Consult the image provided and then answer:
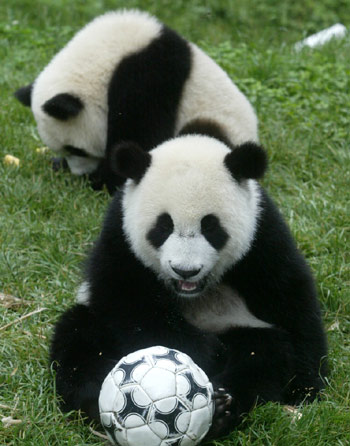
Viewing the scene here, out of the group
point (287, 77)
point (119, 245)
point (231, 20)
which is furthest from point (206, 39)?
point (119, 245)

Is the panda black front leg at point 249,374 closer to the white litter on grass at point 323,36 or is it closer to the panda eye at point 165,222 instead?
the panda eye at point 165,222

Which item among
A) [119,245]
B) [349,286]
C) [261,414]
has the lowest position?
[349,286]

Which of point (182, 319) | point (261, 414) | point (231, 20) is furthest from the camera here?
point (231, 20)

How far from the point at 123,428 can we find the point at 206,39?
7419 mm

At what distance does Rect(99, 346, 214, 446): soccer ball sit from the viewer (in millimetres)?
3529

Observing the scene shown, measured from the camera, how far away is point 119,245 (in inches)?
175

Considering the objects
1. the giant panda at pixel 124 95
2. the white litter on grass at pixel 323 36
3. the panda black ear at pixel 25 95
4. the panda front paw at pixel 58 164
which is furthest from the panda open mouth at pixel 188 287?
the white litter on grass at pixel 323 36

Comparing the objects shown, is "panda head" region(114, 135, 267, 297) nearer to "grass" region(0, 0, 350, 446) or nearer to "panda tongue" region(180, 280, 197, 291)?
"panda tongue" region(180, 280, 197, 291)

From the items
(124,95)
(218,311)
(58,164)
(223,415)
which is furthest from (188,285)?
(58,164)

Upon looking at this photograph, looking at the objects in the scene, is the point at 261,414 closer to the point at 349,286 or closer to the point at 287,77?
the point at 349,286

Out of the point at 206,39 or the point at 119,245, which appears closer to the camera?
the point at 119,245

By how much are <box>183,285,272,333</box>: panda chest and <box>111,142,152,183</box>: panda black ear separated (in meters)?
0.83

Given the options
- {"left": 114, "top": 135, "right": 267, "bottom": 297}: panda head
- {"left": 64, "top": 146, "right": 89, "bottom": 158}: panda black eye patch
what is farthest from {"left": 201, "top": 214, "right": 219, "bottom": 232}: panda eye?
{"left": 64, "top": 146, "right": 89, "bottom": 158}: panda black eye patch

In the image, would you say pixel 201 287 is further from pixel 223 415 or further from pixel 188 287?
pixel 223 415
